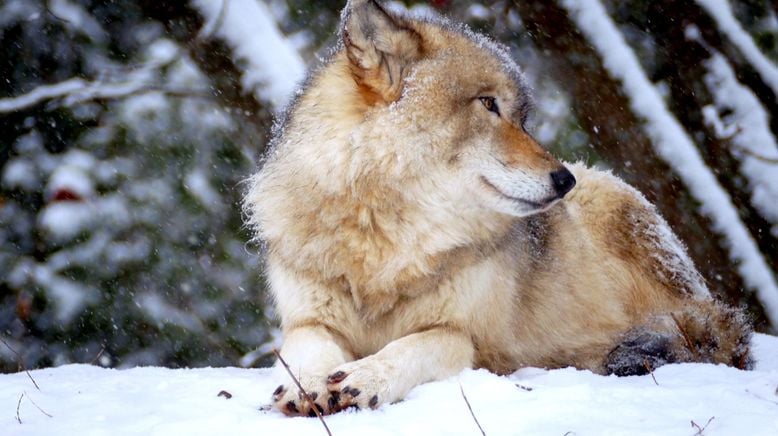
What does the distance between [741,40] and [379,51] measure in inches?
148

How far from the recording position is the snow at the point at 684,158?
526 cm

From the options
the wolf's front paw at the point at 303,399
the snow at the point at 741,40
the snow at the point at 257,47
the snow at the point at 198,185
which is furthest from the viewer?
the snow at the point at 198,185

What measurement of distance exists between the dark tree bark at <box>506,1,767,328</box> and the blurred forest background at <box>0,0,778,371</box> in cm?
2

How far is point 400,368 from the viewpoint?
2428 mm

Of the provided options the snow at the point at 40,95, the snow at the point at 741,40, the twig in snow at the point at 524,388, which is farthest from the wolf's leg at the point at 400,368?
the snow at the point at 40,95

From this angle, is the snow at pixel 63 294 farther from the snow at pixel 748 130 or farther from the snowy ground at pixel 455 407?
the snow at pixel 748 130

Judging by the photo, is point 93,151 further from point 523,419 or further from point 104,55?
point 523,419

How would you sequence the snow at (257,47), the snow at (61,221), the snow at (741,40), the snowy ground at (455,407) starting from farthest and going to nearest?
the snow at (61,221) → the snow at (741,40) → the snow at (257,47) → the snowy ground at (455,407)

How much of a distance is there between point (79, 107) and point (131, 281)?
59.1 inches

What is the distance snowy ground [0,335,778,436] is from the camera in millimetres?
1859

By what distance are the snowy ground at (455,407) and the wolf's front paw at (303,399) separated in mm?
42

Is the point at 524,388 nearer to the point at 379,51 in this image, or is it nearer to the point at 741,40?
the point at 379,51

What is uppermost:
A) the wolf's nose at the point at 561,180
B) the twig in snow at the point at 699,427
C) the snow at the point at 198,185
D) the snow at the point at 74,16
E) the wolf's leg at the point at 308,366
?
the wolf's nose at the point at 561,180

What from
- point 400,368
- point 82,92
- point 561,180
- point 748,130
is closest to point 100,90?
point 82,92
